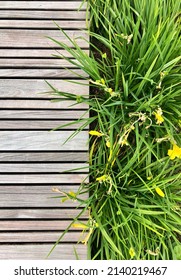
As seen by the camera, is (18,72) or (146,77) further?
(18,72)

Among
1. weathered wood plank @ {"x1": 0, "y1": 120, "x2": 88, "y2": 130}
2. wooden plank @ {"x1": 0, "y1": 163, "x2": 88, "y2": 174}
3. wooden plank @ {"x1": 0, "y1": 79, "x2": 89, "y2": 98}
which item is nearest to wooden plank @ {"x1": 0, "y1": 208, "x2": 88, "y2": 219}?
wooden plank @ {"x1": 0, "y1": 163, "x2": 88, "y2": 174}

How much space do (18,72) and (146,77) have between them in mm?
421

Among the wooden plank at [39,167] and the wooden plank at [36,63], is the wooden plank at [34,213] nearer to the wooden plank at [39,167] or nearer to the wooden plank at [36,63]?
the wooden plank at [39,167]

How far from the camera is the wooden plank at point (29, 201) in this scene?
45.1 inches

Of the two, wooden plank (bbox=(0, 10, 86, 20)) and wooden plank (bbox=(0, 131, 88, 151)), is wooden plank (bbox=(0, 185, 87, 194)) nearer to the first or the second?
wooden plank (bbox=(0, 131, 88, 151))

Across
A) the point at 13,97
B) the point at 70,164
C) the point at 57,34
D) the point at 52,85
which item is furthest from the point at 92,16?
the point at 70,164

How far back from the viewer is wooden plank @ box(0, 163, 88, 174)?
1.15 m

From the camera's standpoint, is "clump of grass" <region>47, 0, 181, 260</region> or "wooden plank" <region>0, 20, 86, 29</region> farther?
"wooden plank" <region>0, 20, 86, 29</region>

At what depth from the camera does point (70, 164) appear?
116cm

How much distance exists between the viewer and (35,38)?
46.6 inches

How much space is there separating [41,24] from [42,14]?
1.4 inches

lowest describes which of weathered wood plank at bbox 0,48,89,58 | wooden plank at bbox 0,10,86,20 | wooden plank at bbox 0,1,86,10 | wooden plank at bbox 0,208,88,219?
wooden plank at bbox 0,208,88,219

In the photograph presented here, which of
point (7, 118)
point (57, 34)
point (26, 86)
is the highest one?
point (57, 34)
